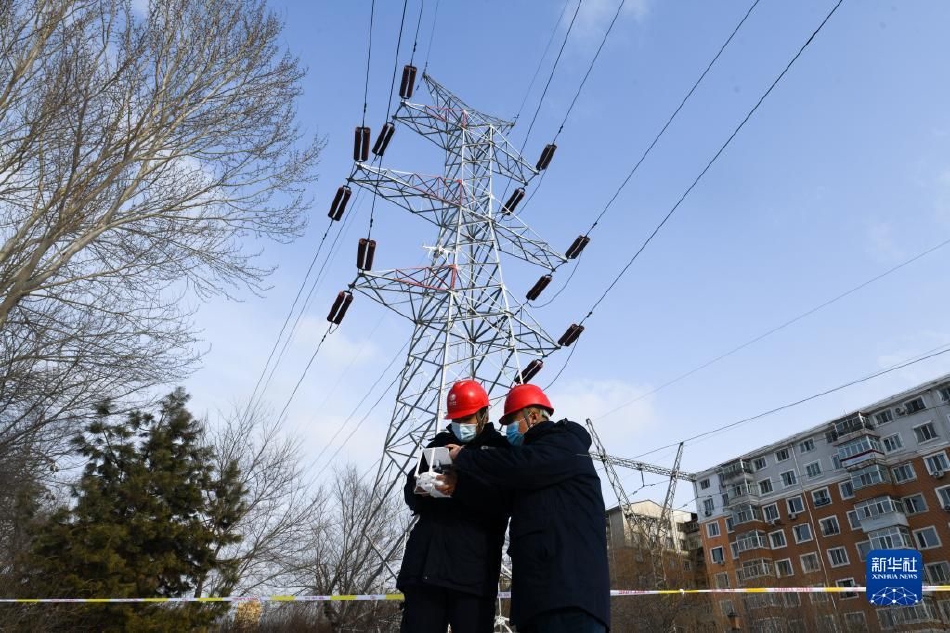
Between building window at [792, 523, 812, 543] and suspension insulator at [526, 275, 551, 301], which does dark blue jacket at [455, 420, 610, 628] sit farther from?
building window at [792, 523, 812, 543]

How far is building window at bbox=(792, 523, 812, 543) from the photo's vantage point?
141 ft

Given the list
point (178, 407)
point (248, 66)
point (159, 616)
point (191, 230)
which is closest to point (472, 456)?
point (191, 230)

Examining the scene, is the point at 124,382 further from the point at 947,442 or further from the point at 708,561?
the point at 708,561

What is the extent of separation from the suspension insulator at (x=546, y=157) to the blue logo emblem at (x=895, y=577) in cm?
1180

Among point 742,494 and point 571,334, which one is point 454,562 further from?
point 742,494

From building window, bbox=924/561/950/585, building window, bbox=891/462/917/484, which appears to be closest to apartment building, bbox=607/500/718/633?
building window, bbox=924/561/950/585

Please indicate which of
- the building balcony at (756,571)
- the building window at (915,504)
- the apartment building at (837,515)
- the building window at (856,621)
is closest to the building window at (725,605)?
the apartment building at (837,515)

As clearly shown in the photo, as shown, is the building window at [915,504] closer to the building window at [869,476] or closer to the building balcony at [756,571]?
the building window at [869,476]

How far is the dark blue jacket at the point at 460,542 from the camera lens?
2783 millimetres

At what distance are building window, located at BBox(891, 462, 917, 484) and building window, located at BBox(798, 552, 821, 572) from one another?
7.52 m

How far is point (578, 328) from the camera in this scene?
517 inches

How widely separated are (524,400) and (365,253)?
9493mm

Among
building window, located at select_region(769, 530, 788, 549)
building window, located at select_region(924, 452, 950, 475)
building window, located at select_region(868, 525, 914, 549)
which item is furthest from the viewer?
building window, located at select_region(769, 530, 788, 549)

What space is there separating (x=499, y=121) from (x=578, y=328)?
7204mm
